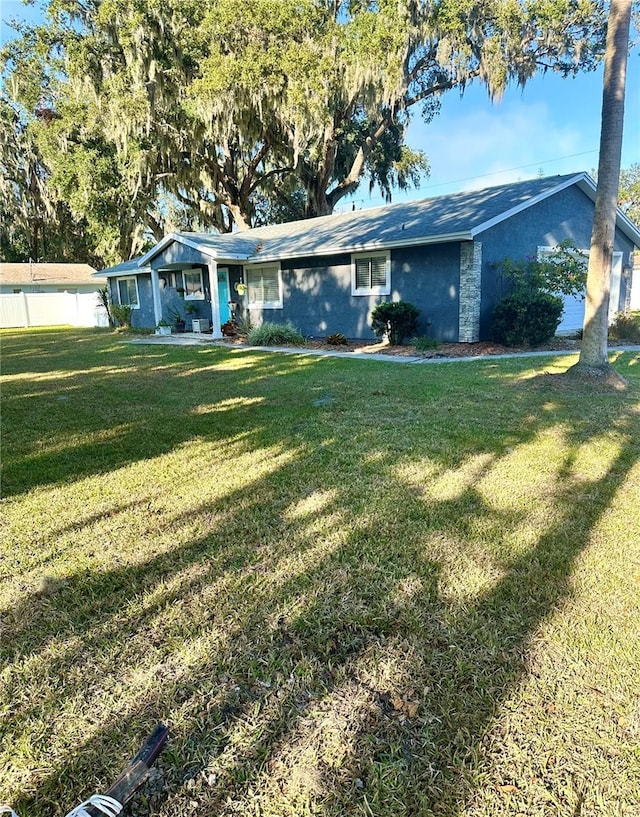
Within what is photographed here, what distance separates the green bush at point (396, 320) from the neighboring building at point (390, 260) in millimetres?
368

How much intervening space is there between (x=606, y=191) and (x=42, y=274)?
31.2 metres

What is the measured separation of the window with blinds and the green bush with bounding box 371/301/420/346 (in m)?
4.37

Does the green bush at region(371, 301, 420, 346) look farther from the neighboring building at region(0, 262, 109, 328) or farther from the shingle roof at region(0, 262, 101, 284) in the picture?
the shingle roof at region(0, 262, 101, 284)

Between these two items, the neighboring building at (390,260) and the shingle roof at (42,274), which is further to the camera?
the shingle roof at (42,274)

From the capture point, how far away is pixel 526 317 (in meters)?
11.2

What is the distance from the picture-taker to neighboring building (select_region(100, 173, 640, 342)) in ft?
38.4

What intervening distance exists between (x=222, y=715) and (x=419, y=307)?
1151 cm

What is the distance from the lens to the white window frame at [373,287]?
12.9 meters

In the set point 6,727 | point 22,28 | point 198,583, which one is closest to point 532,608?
point 198,583

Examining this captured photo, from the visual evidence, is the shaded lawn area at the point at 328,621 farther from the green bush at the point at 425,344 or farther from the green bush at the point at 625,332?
the green bush at the point at 625,332

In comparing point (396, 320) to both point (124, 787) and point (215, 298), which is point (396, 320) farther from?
point (124, 787)

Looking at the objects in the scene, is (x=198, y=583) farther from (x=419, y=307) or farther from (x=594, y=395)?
(x=419, y=307)

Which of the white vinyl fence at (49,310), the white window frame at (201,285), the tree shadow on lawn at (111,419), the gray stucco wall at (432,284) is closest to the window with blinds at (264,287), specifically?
the white window frame at (201,285)

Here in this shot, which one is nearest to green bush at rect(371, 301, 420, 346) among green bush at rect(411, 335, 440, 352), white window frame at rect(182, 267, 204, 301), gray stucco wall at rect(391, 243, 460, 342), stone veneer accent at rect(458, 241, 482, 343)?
gray stucco wall at rect(391, 243, 460, 342)
